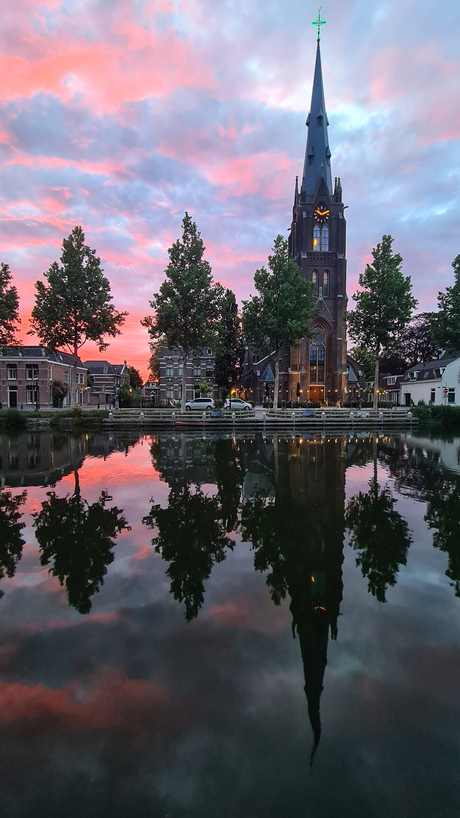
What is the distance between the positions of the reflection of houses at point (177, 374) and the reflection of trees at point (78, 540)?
2347 inches

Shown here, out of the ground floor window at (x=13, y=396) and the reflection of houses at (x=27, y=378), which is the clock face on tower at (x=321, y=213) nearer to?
the reflection of houses at (x=27, y=378)

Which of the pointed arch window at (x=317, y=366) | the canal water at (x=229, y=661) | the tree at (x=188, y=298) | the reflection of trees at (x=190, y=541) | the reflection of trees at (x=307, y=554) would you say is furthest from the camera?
the pointed arch window at (x=317, y=366)

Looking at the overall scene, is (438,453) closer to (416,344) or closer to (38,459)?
(38,459)

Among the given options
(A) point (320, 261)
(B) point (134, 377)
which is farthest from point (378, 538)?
(B) point (134, 377)

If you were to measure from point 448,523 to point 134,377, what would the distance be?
110472mm

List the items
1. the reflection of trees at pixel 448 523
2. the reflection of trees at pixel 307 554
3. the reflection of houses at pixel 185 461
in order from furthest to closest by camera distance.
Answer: the reflection of houses at pixel 185 461, the reflection of trees at pixel 448 523, the reflection of trees at pixel 307 554

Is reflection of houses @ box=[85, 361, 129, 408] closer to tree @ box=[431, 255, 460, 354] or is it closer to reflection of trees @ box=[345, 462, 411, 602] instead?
tree @ box=[431, 255, 460, 354]

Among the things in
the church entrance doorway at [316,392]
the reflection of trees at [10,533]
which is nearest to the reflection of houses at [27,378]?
the church entrance doorway at [316,392]

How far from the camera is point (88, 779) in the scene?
284 cm

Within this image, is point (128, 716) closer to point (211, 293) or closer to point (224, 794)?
point (224, 794)

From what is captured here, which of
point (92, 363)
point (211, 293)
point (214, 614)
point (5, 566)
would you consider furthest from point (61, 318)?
point (92, 363)

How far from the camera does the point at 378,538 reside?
736 cm

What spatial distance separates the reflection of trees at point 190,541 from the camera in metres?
5.59

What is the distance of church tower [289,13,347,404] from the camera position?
6034 centimetres
